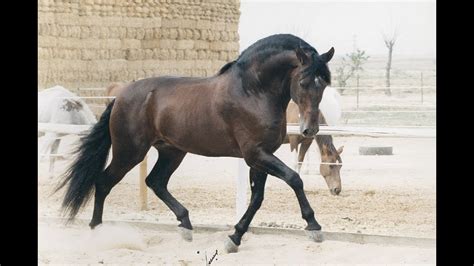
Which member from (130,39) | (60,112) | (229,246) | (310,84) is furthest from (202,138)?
(130,39)

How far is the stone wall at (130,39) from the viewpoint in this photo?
10.6 meters

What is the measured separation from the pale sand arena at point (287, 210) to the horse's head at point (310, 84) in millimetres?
945

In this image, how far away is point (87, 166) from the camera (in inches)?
261

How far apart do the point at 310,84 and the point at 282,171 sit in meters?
0.54

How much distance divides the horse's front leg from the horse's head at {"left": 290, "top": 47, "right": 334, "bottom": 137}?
0.87ft

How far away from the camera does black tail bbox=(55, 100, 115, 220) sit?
662 centimetres

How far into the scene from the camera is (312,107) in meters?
5.71

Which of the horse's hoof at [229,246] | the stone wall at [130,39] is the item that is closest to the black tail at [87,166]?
the horse's hoof at [229,246]

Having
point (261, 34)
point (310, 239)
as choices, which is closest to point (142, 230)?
point (310, 239)

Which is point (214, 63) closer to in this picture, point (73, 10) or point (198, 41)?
point (198, 41)

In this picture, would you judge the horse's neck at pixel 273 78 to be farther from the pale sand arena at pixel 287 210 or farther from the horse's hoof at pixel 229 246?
the pale sand arena at pixel 287 210

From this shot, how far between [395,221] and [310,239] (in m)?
2.37

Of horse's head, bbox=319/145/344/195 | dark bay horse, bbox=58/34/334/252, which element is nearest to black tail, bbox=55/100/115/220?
dark bay horse, bbox=58/34/334/252
